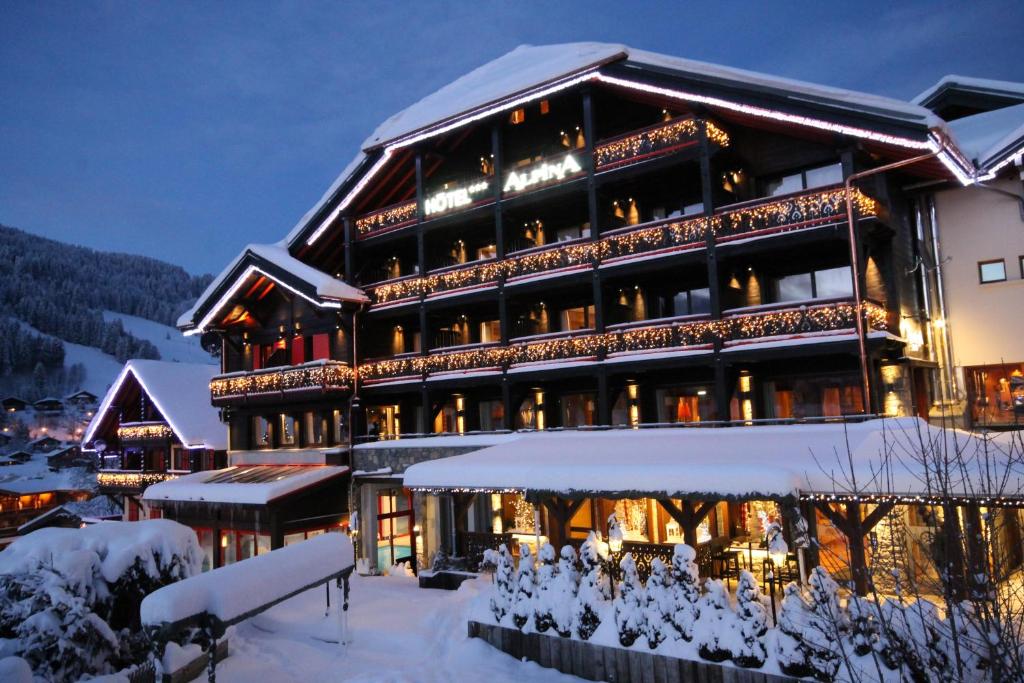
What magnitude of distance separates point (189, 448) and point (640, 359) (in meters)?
26.1

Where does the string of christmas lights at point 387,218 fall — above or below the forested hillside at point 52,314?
below

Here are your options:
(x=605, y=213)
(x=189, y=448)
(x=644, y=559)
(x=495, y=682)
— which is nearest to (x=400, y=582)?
(x=644, y=559)

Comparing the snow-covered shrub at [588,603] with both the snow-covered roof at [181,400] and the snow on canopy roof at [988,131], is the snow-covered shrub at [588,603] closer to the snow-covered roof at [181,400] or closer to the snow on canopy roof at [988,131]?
the snow on canopy roof at [988,131]

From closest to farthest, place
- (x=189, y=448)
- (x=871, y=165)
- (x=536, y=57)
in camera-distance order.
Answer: (x=871, y=165) → (x=536, y=57) → (x=189, y=448)

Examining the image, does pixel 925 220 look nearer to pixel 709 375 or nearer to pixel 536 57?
pixel 709 375

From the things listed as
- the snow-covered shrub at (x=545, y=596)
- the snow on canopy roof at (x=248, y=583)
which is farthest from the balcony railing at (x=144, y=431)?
the snow-covered shrub at (x=545, y=596)

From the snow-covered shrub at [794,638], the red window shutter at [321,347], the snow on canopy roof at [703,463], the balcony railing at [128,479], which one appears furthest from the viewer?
the balcony railing at [128,479]

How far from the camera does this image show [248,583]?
14.7 meters

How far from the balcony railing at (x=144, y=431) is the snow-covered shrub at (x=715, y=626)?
33.9m

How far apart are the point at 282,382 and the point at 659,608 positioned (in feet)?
69.4

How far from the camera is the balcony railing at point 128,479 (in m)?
39.8

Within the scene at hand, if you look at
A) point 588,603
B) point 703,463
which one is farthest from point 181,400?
point 703,463

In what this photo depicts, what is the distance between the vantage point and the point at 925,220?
23.0 meters

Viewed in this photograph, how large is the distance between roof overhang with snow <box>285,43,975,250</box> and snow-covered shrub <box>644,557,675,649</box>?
1360 cm
